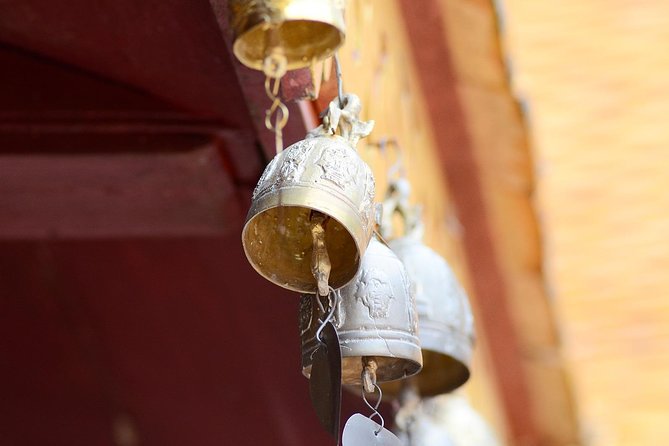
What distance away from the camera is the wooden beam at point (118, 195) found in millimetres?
2488

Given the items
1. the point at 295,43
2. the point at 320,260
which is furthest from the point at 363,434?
the point at 295,43

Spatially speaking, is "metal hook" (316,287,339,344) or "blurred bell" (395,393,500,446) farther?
"blurred bell" (395,393,500,446)

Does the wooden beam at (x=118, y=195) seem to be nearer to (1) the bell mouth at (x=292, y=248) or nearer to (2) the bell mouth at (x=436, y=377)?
(2) the bell mouth at (x=436, y=377)

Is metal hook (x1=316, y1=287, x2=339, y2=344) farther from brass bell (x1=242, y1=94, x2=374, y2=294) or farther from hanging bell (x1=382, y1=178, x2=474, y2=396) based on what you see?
hanging bell (x1=382, y1=178, x2=474, y2=396)

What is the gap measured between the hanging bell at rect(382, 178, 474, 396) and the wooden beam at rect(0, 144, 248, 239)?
0.35m

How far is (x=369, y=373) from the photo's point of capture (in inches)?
73.2

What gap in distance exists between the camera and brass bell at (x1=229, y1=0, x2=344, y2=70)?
67.4 inches

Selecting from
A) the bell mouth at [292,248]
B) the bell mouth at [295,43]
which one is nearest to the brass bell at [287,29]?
the bell mouth at [295,43]

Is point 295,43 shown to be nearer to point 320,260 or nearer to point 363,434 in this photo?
point 320,260

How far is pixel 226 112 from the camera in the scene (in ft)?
7.79

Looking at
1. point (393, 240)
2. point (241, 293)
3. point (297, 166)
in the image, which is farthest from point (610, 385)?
point (297, 166)

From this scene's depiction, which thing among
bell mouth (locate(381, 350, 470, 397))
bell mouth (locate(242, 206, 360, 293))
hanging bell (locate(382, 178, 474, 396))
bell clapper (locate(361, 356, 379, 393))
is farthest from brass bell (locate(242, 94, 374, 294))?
bell mouth (locate(381, 350, 470, 397))

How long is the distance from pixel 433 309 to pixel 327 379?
0.58m

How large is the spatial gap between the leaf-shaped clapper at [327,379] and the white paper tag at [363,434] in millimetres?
19
